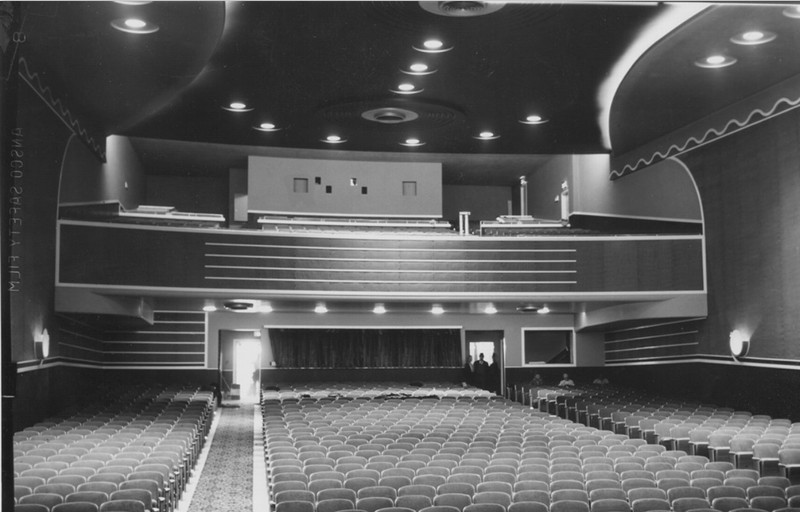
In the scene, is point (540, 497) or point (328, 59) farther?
point (328, 59)

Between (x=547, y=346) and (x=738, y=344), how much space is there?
9.15 m

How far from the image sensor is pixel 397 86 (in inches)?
567

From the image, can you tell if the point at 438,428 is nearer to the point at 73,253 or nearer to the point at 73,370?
the point at 73,253

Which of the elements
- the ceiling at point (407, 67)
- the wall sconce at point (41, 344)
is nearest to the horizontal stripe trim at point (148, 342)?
the ceiling at point (407, 67)

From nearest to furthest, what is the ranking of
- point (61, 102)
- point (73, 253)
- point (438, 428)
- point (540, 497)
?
point (540, 497), point (438, 428), point (61, 102), point (73, 253)

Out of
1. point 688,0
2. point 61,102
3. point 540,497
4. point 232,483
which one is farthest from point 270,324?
point 688,0

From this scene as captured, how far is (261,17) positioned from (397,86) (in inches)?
143

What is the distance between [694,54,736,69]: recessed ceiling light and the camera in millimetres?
12820

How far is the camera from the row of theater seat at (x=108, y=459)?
706 cm

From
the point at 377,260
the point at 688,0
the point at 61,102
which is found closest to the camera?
the point at 688,0

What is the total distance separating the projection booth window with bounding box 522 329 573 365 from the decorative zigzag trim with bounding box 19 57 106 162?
42.6 ft

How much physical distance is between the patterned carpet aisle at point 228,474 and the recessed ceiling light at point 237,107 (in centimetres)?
619

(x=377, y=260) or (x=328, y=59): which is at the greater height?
(x=328, y=59)

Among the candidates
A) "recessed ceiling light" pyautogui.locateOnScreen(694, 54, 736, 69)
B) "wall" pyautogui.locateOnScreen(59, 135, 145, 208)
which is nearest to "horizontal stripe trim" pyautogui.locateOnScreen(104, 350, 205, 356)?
"wall" pyautogui.locateOnScreen(59, 135, 145, 208)
